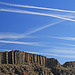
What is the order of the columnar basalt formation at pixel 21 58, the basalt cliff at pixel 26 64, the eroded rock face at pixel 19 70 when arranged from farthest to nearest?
1. the columnar basalt formation at pixel 21 58
2. the basalt cliff at pixel 26 64
3. the eroded rock face at pixel 19 70

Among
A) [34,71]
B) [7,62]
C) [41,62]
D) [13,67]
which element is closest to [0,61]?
[7,62]

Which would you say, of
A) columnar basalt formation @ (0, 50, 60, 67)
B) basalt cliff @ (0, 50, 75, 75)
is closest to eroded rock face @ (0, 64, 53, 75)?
basalt cliff @ (0, 50, 75, 75)

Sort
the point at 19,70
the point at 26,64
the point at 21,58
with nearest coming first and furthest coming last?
the point at 19,70 → the point at 26,64 → the point at 21,58

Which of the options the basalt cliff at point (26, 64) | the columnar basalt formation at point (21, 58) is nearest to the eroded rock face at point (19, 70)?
the basalt cliff at point (26, 64)

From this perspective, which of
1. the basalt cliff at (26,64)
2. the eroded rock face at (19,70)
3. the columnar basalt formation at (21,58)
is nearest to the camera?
the eroded rock face at (19,70)

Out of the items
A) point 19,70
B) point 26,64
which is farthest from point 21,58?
point 19,70

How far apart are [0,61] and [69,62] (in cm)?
8176

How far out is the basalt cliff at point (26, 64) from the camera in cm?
12446

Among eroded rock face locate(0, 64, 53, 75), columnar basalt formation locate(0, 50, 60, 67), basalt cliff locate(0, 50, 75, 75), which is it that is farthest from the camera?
columnar basalt formation locate(0, 50, 60, 67)

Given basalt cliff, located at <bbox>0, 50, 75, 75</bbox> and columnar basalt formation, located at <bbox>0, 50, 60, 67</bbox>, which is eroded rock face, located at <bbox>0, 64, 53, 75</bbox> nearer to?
basalt cliff, located at <bbox>0, 50, 75, 75</bbox>

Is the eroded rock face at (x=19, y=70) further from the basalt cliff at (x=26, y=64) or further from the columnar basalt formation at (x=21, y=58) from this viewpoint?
the columnar basalt formation at (x=21, y=58)

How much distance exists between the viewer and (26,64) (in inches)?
5822

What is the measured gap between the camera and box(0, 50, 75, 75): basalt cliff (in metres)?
124

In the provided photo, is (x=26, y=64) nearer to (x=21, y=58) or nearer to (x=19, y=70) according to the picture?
(x=21, y=58)
